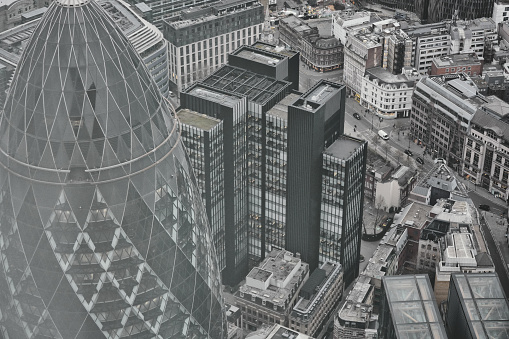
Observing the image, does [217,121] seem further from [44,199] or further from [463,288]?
[44,199]

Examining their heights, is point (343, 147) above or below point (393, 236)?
above

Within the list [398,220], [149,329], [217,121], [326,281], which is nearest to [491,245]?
[398,220]

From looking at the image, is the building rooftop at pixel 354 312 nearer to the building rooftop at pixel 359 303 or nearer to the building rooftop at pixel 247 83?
the building rooftop at pixel 359 303

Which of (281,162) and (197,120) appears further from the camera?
(281,162)

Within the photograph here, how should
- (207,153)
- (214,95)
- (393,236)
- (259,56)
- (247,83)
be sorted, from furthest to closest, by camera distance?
(393,236) → (259,56) → (247,83) → (214,95) → (207,153)

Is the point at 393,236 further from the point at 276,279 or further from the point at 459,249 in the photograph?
the point at 276,279

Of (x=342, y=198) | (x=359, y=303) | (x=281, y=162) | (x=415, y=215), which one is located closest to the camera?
(x=359, y=303)

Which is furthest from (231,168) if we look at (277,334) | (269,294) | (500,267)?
(500,267)
